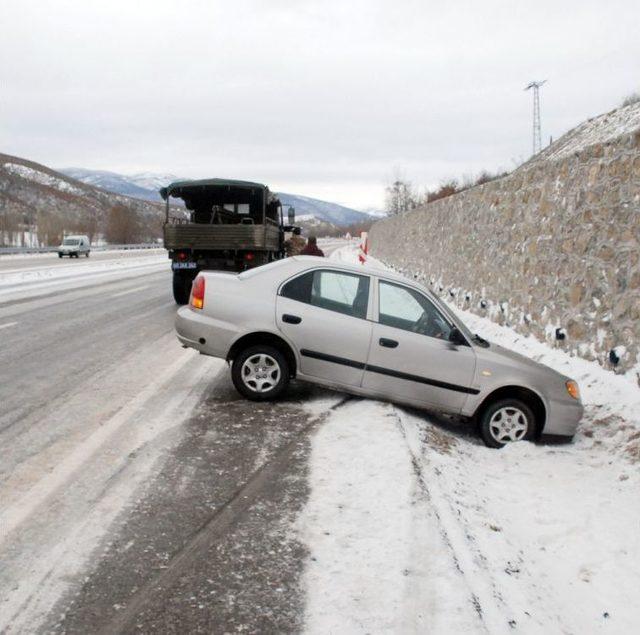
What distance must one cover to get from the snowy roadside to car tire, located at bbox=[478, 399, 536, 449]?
15 cm

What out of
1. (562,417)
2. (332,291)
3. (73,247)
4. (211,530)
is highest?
(73,247)

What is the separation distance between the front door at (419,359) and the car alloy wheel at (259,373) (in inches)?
37.8

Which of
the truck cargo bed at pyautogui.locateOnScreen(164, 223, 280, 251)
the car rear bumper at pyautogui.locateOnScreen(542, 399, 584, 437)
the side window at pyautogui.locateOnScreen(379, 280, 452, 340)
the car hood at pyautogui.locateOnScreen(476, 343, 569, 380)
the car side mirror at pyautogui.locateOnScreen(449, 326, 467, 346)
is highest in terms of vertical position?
the truck cargo bed at pyautogui.locateOnScreen(164, 223, 280, 251)

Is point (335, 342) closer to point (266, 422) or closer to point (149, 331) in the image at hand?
point (266, 422)

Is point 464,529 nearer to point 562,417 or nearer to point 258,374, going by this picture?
point 562,417

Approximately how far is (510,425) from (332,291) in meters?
2.24

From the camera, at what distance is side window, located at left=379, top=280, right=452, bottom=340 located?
6.12 metres

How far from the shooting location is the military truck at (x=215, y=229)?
1369 centimetres

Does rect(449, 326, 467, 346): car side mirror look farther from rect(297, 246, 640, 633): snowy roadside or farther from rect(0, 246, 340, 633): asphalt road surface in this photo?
rect(0, 246, 340, 633): asphalt road surface

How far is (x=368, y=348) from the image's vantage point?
609cm

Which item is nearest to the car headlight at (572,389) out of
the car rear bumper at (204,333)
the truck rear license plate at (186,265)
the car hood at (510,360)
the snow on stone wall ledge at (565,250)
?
the car hood at (510,360)

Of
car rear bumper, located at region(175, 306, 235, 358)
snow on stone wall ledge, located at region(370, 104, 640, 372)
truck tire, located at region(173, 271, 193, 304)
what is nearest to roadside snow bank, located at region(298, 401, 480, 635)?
car rear bumper, located at region(175, 306, 235, 358)

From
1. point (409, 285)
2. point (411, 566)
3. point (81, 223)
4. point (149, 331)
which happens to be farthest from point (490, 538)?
point (81, 223)

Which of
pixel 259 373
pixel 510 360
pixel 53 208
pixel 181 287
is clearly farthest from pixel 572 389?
pixel 53 208
